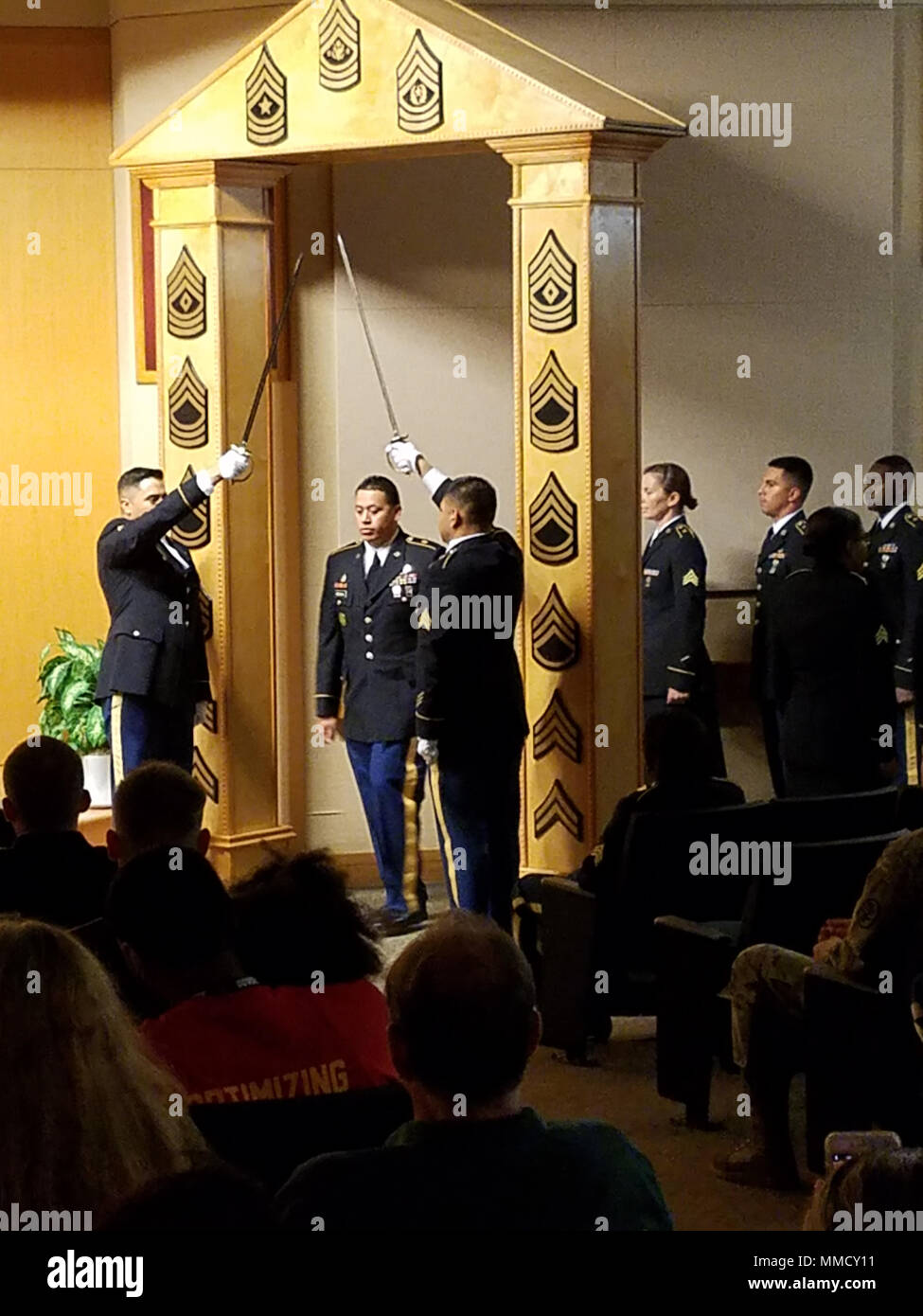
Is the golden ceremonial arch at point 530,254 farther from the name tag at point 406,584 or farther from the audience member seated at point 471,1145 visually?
the audience member seated at point 471,1145

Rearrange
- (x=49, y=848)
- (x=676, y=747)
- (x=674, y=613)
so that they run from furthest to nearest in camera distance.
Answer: (x=674, y=613) → (x=676, y=747) → (x=49, y=848)

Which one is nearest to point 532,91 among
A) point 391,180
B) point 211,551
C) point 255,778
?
point 391,180

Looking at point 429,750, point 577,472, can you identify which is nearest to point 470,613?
point 429,750

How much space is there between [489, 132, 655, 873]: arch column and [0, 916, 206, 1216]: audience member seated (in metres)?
3.80

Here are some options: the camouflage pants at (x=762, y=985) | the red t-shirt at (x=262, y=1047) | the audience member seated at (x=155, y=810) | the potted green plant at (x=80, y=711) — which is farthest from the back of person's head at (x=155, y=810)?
the potted green plant at (x=80, y=711)

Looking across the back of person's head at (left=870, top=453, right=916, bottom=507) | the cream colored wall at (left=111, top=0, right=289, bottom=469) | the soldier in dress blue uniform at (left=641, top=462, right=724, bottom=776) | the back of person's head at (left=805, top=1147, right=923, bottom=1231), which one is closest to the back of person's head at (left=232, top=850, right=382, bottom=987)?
the back of person's head at (left=805, top=1147, right=923, bottom=1231)

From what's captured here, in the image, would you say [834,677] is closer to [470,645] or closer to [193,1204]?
[470,645]

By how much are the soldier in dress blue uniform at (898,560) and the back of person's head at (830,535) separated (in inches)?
34.9

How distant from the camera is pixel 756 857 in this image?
4.37 m

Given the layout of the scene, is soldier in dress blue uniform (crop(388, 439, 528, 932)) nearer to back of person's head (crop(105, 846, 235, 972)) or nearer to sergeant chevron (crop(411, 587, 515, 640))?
sergeant chevron (crop(411, 587, 515, 640))

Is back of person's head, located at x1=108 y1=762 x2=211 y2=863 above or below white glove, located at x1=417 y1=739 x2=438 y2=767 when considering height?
above

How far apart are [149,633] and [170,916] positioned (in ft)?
11.9

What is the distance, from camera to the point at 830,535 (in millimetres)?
5832

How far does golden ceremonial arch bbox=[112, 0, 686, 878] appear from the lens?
5.62m
